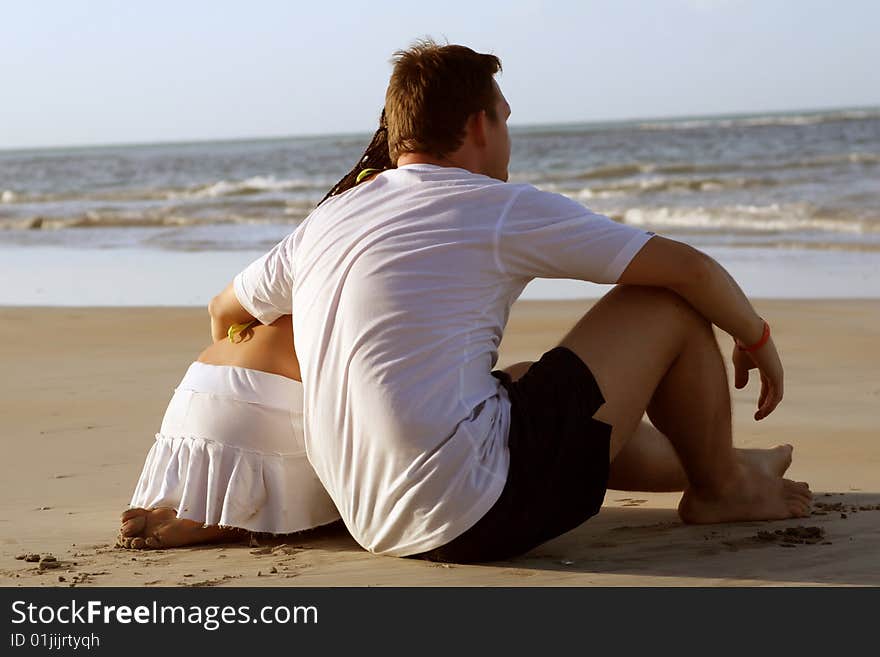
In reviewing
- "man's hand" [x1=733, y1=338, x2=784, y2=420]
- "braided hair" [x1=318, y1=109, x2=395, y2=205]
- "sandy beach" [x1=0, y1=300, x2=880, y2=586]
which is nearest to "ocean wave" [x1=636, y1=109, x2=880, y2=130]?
"sandy beach" [x1=0, y1=300, x2=880, y2=586]

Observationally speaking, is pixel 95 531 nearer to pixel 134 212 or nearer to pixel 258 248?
pixel 258 248

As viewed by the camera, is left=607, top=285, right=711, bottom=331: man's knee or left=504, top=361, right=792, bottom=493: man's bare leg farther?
left=504, top=361, right=792, bottom=493: man's bare leg

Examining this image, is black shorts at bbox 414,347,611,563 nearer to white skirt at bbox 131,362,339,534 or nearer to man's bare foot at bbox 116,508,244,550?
white skirt at bbox 131,362,339,534

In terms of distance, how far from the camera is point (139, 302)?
32.4 ft

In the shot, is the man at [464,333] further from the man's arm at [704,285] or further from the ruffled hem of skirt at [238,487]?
the ruffled hem of skirt at [238,487]

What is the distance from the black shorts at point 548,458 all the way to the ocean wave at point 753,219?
11.0m

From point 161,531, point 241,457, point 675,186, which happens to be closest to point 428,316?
point 241,457

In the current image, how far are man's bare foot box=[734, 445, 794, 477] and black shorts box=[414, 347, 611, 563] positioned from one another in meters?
0.70

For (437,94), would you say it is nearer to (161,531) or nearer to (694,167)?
(161,531)

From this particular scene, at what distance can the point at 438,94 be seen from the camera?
124 inches

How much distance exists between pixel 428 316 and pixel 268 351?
72 cm

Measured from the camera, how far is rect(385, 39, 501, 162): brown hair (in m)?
3.15
